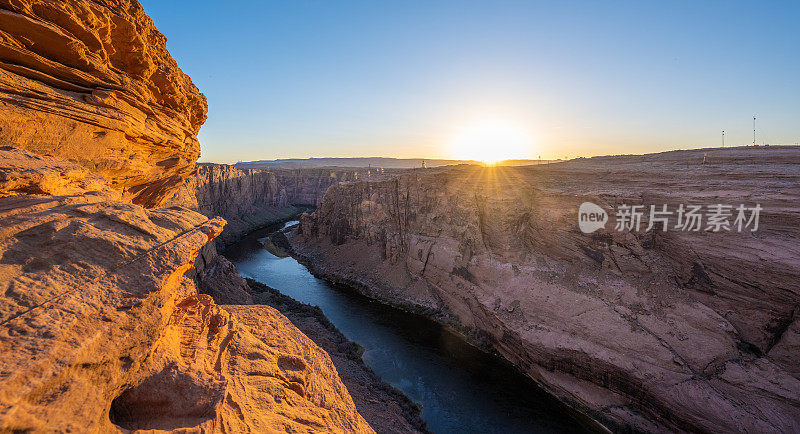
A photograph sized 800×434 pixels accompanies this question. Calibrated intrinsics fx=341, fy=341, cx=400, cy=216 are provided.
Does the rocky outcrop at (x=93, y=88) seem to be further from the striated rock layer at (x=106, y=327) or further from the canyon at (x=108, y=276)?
the striated rock layer at (x=106, y=327)

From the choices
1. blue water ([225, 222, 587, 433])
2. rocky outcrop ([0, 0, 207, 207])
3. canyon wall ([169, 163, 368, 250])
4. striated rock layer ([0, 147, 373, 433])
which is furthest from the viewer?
canyon wall ([169, 163, 368, 250])

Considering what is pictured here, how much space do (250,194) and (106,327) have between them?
292ft

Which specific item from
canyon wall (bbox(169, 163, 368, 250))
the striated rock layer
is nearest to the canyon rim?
the striated rock layer

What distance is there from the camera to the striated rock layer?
5816 millimetres

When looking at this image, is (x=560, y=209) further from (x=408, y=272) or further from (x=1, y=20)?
(x=1, y=20)

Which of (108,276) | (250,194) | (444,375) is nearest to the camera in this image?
(108,276)

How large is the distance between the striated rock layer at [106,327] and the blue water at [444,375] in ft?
38.3

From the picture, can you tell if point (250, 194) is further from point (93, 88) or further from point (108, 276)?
point (108, 276)

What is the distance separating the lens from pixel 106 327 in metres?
6.90

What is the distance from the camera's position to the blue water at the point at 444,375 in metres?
20.2

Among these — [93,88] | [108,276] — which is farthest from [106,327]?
[93,88]

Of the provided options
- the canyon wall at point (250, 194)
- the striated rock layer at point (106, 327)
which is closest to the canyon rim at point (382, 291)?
the striated rock layer at point (106, 327)

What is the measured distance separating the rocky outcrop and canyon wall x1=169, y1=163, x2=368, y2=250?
22.1 m

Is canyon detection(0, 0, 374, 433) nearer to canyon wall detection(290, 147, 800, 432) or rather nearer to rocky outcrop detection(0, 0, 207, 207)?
rocky outcrop detection(0, 0, 207, 207)
